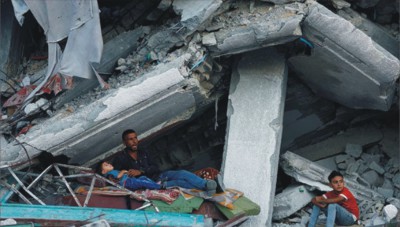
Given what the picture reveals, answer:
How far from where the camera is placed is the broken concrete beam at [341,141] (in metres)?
13.9

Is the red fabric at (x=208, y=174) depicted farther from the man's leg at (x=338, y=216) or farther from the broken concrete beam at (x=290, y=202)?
the man's leg at (x=338, y=216)

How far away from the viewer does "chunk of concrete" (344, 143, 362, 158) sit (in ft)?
44.8

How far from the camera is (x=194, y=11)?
1205cm

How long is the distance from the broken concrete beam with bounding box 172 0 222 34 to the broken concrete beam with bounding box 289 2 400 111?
3.11 ft

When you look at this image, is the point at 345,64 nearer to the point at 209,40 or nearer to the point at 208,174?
the point at 209,40

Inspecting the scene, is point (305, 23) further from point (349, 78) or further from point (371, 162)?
point (371, 162)

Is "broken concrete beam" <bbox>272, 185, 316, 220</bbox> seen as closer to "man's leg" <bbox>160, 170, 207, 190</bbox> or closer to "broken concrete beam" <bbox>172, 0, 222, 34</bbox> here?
"man's leg" <bbox>160, 170, 207, 190</bbox>

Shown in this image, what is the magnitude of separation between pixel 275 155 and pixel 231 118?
24.4 inches

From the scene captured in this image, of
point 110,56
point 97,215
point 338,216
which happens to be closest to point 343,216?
point 338,216

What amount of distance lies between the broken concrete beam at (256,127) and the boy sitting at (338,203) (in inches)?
23.5

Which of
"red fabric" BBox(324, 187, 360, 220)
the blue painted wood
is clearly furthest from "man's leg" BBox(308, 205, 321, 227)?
the blue painted wood

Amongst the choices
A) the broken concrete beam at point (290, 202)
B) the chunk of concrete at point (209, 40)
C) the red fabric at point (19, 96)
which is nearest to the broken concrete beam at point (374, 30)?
the chunk of concrete at point (209, 40)

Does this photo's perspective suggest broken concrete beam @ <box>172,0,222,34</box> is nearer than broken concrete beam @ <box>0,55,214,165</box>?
No

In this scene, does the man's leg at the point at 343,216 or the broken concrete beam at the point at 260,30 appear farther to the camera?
the broken concrete beam at the point at 260,30
